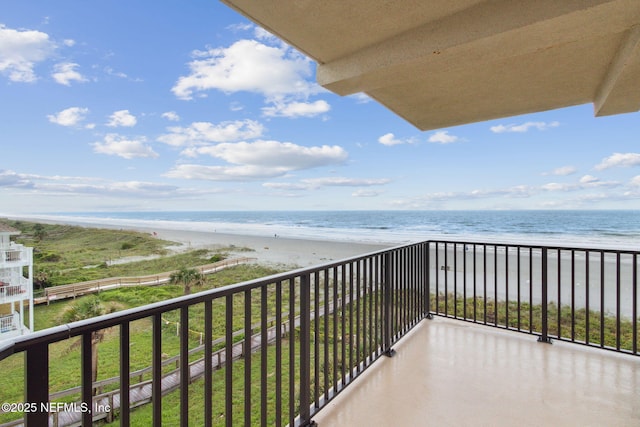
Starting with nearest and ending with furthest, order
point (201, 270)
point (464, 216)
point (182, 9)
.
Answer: point (182, 9), point (201, 270), point (464, 216)

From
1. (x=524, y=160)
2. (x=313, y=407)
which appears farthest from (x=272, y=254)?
(x=524, y=160)

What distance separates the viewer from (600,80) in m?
2.21

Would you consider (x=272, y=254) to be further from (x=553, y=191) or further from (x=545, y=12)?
(x=553, y=191)

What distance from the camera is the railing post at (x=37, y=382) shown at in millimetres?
696

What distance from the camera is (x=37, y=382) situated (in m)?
0.72

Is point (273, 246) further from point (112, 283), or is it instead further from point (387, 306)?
point (387, 306)

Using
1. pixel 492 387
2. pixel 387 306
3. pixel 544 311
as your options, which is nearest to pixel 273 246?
pixel 387 306

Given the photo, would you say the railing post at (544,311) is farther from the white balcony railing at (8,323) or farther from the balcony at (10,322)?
the white balcony railing at (8,323)

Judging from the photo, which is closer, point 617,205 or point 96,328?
point 96,328

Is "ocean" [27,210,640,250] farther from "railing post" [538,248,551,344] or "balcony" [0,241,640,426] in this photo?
"balcony" [0,241,640,426]

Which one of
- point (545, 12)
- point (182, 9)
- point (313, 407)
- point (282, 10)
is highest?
point (182, 9)

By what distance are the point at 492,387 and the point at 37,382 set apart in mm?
2315

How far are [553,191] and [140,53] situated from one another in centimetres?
3128

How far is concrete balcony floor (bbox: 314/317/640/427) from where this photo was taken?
171cm
